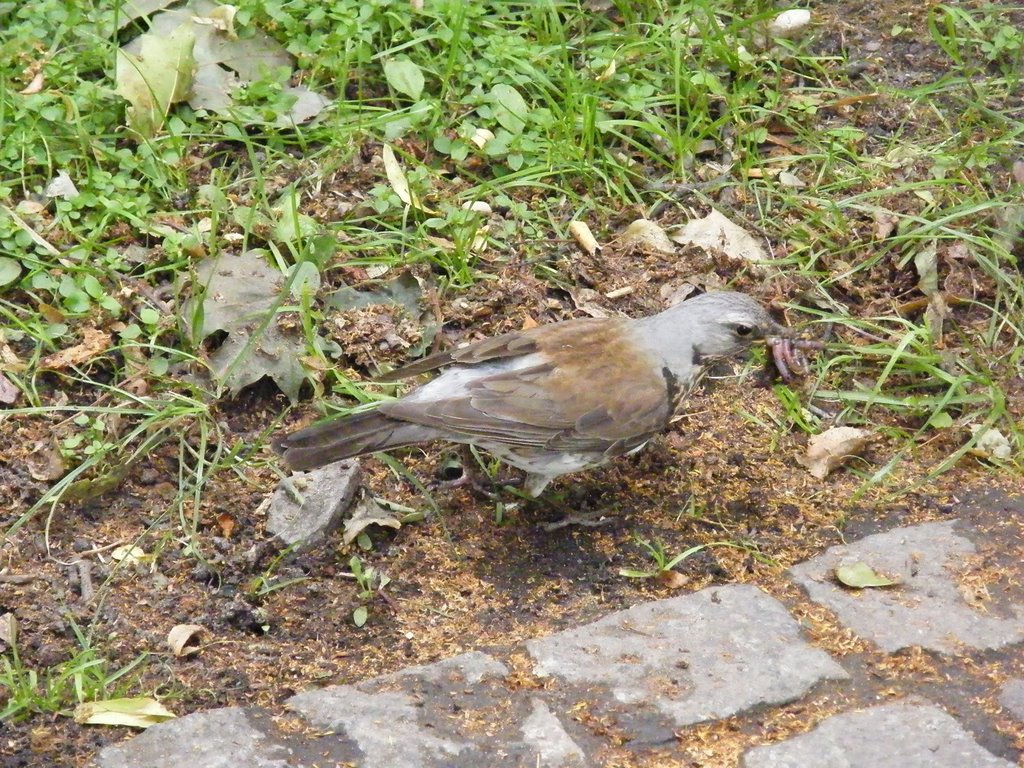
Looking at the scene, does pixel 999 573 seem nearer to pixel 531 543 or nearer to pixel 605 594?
pixel 605 594

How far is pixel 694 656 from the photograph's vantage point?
4242 mm

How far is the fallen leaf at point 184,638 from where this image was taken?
4.39 m

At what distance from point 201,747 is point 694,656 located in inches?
62.0

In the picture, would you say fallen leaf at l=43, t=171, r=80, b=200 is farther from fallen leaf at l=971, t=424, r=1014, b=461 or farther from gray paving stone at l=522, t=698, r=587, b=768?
fallen leaf at l=971, t=424, r=1014, b=461

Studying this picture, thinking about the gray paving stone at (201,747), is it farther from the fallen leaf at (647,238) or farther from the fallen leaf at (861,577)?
the fallen leaf at (647,238)

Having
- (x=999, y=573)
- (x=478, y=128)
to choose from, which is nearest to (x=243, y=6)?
(x=478, y=128)

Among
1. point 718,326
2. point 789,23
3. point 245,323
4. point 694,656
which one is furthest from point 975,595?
point 789,23

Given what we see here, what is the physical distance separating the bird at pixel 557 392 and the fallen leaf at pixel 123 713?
1.04 metres

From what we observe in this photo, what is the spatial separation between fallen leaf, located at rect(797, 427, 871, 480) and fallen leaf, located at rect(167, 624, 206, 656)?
2491 mm

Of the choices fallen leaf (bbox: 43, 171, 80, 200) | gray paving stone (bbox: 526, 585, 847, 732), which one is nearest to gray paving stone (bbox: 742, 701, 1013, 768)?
gray paving stone (bbox: 526, 585, 847, 732)

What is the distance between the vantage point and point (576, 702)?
13.3 ft

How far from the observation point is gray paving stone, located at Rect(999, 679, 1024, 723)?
3.98 m

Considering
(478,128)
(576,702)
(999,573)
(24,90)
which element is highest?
(24,90)

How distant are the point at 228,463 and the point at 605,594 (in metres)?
1.59
